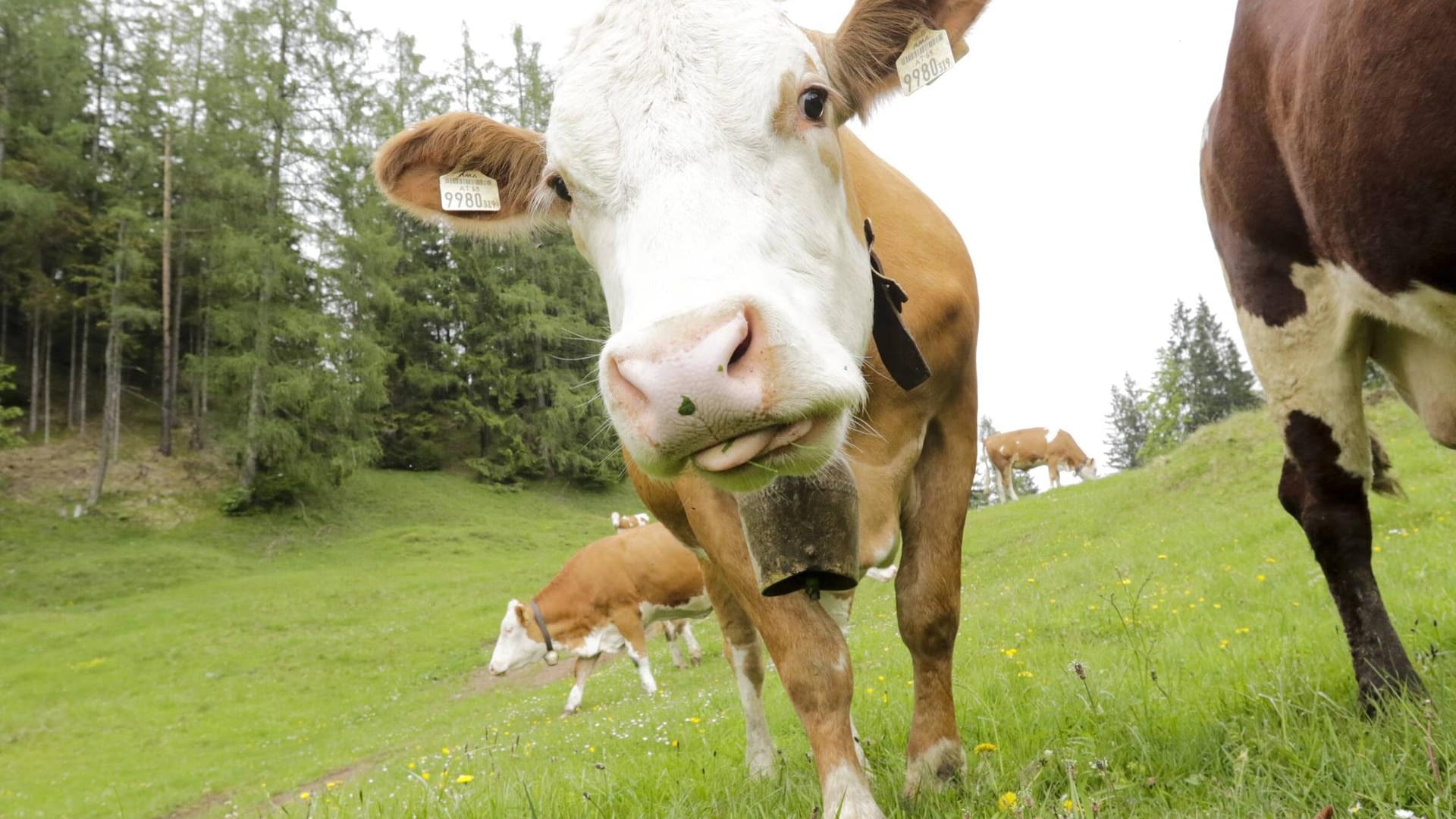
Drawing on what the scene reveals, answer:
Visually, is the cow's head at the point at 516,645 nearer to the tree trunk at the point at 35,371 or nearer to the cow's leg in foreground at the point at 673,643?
the cow's leg in foreground at the point at 673,643

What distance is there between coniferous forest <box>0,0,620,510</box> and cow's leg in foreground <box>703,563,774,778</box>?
27.2 m

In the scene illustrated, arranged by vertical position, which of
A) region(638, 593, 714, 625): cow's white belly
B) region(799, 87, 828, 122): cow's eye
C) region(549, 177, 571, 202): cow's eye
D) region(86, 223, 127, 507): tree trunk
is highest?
region(86, 223, 127, 507): tree trunk

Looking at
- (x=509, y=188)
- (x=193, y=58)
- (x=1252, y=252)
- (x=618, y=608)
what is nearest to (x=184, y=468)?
(x=193, y=58)

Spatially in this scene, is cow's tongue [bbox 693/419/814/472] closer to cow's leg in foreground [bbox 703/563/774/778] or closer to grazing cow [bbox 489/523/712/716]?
cow's leg in foreground [bbox 703/563/774/778]

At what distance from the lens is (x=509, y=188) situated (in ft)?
11.2

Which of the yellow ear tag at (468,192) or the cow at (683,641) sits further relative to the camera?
the cow at (683,641)

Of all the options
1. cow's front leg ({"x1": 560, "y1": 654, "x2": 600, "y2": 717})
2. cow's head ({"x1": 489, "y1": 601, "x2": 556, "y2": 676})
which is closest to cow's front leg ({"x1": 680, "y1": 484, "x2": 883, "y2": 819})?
cow's front leg ({"x1": 560, "y1": 654, "x2": 600, "y2": 717})

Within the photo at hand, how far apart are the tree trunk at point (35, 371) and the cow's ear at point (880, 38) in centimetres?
4050

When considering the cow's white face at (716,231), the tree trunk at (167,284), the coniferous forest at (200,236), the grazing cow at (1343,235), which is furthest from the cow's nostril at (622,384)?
the tree trunk at (167,284)

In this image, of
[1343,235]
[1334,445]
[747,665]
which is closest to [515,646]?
[747,665]

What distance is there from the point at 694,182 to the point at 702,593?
1070 centimetres

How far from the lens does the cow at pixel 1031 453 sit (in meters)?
35.2

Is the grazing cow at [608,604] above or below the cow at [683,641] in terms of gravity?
above

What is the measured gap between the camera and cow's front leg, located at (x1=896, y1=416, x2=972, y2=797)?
283cm
